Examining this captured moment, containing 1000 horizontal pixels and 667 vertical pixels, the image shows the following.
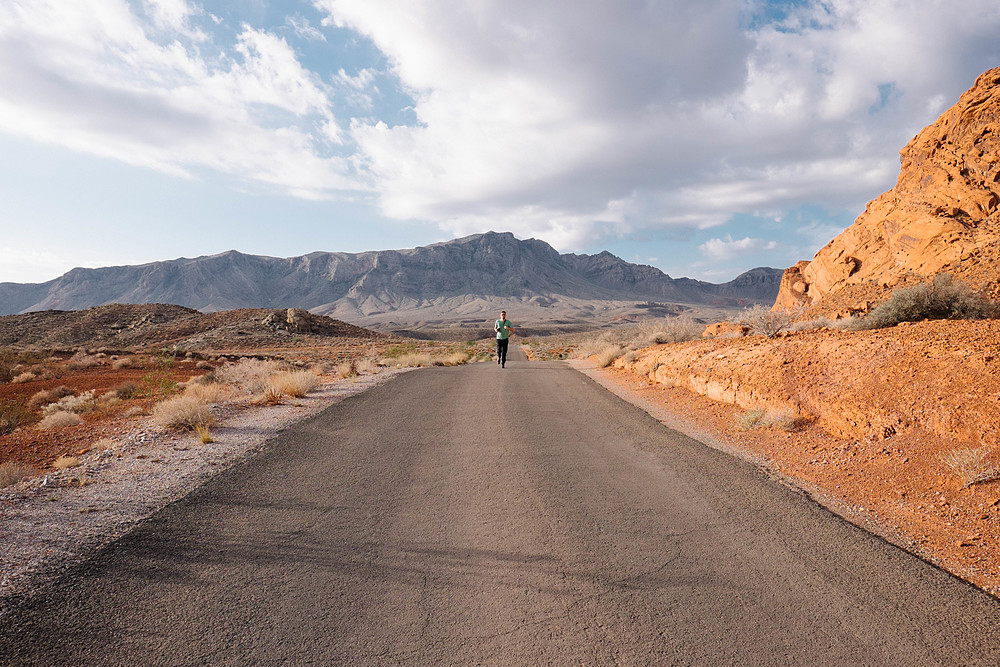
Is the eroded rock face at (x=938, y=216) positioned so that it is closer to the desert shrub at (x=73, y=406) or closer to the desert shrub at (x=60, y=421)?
the desert shrub at (x=60, y=421)

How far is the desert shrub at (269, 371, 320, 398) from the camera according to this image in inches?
440

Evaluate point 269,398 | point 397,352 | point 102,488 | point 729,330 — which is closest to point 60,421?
point 269,398

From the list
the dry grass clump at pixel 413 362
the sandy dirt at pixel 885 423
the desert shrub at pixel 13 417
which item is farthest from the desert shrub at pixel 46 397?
the sandy dirt at pixel 885 423

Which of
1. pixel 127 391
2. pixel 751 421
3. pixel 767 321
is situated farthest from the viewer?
pixel 127 391

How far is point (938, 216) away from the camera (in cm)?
1417

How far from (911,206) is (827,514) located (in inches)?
655

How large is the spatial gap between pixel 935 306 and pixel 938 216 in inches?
301

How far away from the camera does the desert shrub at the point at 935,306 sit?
8.92 meters

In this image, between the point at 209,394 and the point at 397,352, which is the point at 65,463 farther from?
the point at 397,352

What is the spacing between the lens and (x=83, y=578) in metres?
3.19

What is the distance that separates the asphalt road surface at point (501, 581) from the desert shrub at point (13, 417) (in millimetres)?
7980

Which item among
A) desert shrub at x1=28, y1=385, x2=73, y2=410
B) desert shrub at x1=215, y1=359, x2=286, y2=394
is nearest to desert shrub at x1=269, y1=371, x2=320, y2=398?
desert shrub at x1=215, y1=359, x2=286, y2=394

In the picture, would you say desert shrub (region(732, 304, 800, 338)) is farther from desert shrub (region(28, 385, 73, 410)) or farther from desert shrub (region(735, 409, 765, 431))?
desert shrub (region(28, 385, 73, 410))

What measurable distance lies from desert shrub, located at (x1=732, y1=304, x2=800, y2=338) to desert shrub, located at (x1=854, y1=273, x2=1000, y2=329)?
2.16 metres
